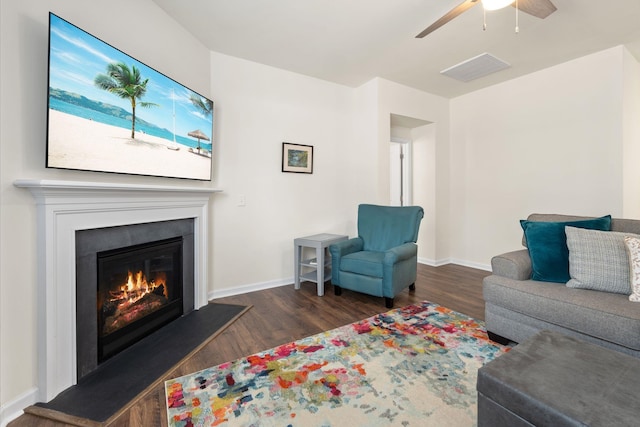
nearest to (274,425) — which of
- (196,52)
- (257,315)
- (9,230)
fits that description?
(257,315)

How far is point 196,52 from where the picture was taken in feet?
9.09

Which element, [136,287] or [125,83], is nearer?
[125,83]

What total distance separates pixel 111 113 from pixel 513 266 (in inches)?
116

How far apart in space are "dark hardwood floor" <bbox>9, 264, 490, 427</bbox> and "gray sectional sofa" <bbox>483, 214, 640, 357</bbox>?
0.59 meters

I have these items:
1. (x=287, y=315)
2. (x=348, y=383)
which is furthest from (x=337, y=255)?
(x=348, y=383)

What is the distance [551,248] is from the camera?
6.69 feet

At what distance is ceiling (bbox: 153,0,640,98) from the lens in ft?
7.58

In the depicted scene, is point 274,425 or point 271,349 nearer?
point 274,425

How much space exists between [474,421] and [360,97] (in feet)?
12.3

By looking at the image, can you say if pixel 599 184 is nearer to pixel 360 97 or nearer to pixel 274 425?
pixel 360 97

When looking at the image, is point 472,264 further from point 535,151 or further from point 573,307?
point 573,307

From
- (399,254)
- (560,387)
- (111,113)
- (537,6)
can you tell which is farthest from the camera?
(399,254)

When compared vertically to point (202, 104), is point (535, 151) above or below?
below

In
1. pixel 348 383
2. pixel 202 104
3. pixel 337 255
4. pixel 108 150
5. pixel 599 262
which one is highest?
pixel 202 104
